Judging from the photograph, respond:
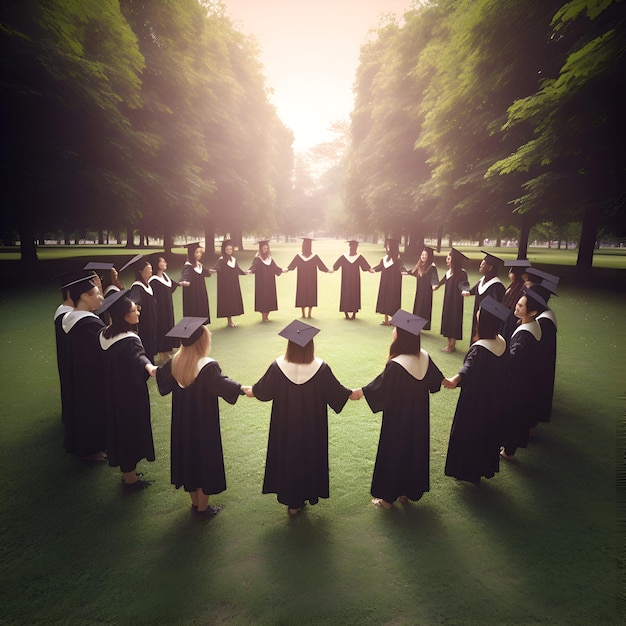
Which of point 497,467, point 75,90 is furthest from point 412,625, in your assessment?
point 75,90

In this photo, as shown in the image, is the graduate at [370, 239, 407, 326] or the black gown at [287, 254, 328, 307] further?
the black gown at [287, 254, 328, 307]

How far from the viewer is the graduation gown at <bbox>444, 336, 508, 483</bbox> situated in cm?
384

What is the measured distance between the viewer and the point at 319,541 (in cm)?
330

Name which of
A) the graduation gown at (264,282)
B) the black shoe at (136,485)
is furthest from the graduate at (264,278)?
the black shoe at (136,485)

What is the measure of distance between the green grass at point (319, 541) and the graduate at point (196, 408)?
37 centimetres

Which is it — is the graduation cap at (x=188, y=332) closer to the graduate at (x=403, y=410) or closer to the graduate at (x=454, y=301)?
the graduate at (x=403, y=410)

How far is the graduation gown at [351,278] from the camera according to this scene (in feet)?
37.8

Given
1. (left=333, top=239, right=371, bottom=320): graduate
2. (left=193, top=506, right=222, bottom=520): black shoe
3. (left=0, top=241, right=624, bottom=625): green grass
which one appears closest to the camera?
(left=0, top=241, right=624, bottom=625): green grass

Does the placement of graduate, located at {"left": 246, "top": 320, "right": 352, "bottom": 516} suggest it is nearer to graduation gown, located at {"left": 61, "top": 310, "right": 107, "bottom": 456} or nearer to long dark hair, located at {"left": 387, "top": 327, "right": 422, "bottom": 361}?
long dark hair, located at {"left": 387, "top": 327, "right": 422, "bottom": 361}

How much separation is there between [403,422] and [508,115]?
16.9 meters

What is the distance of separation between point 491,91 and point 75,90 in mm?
16964

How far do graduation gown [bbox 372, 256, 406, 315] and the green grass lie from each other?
6.07 meters

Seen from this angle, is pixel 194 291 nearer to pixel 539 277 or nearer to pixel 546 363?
pixel 539 277

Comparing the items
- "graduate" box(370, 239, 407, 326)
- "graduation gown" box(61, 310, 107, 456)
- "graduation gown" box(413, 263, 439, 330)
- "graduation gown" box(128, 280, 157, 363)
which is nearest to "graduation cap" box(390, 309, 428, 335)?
"graduation gown" box(61, 310, 107, 456)
